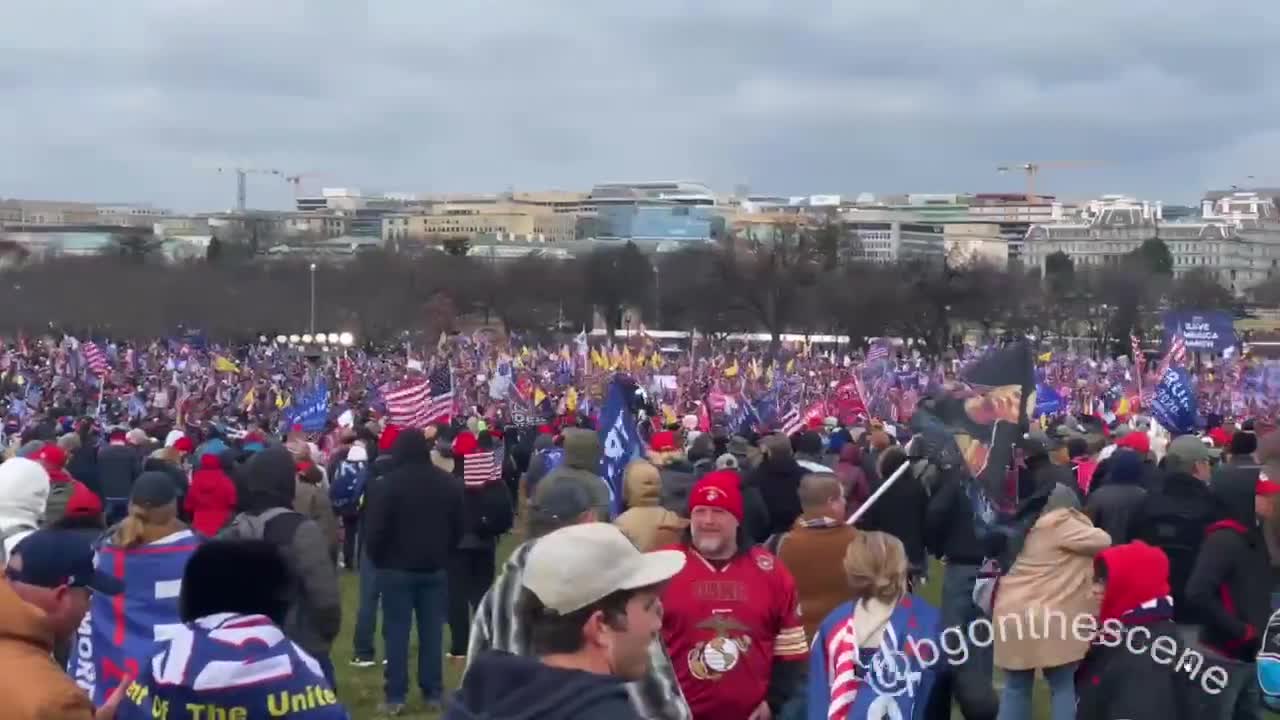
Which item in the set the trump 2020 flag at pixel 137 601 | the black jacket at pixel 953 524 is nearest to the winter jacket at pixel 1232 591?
the black jacket at pixel 953 524

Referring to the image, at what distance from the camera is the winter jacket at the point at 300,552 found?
7.30 metres

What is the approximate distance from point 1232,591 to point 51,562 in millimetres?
4174

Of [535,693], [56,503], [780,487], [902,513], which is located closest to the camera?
[535,693]

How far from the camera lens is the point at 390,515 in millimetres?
9555

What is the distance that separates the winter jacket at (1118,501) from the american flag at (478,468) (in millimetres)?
4187

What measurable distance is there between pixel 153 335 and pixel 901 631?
239 feet

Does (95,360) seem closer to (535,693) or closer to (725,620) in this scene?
(725,620)

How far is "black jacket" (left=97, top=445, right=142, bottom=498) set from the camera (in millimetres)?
14602

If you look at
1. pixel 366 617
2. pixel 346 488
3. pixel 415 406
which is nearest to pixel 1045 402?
pixel 415 406

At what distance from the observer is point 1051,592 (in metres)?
7.34

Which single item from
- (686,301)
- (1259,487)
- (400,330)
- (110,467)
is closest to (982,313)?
(686,301)

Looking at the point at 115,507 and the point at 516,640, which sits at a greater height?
the point at 516,640

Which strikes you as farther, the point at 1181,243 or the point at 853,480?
the point at 1181,243

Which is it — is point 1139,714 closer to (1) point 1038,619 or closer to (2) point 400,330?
(1) point 1038,619
